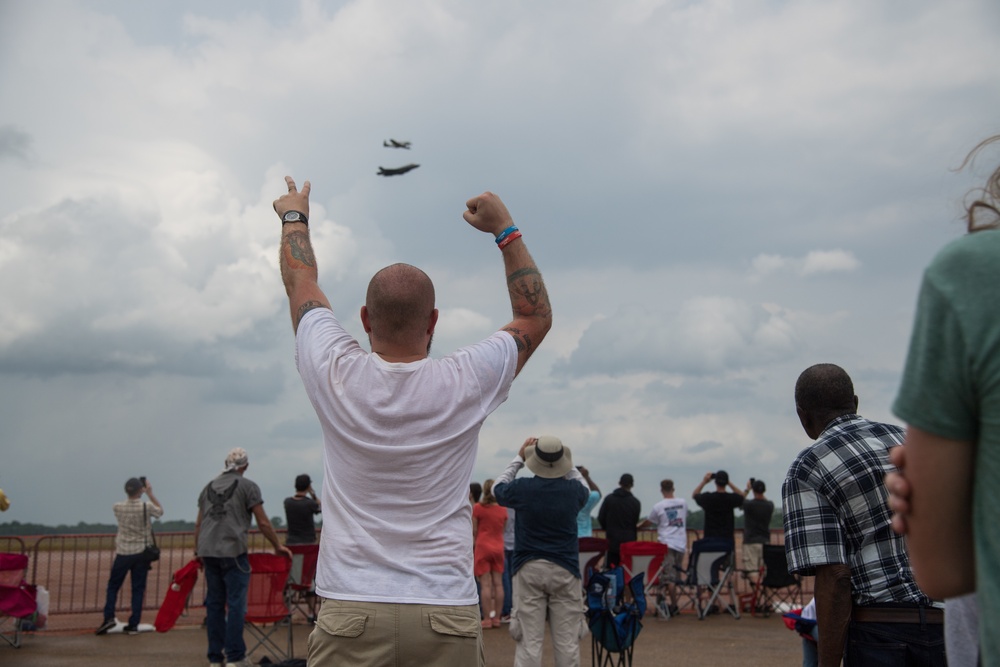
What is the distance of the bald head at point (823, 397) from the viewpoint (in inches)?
149

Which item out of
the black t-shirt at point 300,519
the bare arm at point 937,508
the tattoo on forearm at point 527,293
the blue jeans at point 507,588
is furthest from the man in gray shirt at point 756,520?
the bare arm at point 937,508

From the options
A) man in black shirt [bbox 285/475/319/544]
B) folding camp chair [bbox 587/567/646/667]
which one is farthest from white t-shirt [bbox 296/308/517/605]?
man in black shirt [bbox 285/475/319/544]

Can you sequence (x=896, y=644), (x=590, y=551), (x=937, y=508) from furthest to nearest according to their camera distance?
(x=590, y=551) < (x=896, y=644) < (x=937, y=508)

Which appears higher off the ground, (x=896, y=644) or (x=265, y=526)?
(x=265, y=526)

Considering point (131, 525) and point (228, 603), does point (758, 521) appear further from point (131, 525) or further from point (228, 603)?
point (131, 525)

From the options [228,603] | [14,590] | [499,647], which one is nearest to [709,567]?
[499,647]

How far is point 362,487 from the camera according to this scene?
8.80ft

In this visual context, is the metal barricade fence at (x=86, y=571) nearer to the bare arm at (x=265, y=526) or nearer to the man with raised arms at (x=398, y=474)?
the bare arm at (x=265, y=526)

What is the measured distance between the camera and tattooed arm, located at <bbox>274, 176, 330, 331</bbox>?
120 inches

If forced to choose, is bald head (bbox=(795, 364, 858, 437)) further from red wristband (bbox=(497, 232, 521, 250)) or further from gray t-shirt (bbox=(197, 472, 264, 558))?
gray t-shirt (bbox=(197, 472, 264, 558))

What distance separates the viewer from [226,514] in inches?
374

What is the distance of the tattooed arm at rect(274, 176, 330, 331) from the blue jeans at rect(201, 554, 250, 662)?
714cm

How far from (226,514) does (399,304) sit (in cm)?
739

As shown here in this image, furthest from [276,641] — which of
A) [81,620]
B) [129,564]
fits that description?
[81,620]
